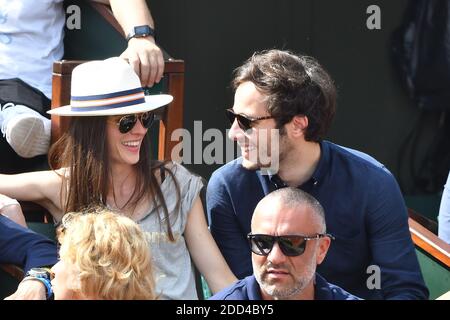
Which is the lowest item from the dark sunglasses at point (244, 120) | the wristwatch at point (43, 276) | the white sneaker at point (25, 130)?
the wristwatch at point (43, 276)

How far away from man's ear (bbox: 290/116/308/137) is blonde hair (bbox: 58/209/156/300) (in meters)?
1.07

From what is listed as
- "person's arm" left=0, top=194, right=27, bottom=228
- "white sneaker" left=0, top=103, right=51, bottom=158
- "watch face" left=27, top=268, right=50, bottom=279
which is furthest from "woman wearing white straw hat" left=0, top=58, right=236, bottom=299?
"watch face" left=27, top=268, right=50, bottom=279

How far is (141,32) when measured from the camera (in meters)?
4.30

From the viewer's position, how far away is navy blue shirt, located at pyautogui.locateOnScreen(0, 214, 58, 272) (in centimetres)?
375

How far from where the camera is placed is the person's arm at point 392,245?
394 centimetres

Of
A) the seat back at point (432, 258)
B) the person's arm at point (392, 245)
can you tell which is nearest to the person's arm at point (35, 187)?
the person's arm at point (392, 245)

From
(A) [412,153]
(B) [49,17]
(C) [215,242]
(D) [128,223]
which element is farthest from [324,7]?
(D) [128,223]

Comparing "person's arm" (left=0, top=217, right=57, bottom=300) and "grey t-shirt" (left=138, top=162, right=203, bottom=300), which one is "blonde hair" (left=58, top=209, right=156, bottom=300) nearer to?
"person's arm" (left=0, top=217, right=57, bottom=300)

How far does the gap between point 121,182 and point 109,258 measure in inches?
38.1

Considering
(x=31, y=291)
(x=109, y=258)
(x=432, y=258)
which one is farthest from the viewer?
(x=432, y=258)

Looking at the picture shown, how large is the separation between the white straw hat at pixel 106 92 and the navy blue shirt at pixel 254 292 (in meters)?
0.75

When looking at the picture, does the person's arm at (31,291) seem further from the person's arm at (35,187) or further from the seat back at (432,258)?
the seat back at (432,258)

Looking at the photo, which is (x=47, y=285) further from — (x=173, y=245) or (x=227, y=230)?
(x=227, y=230)

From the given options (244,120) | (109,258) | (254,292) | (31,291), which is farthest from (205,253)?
(109,258)
